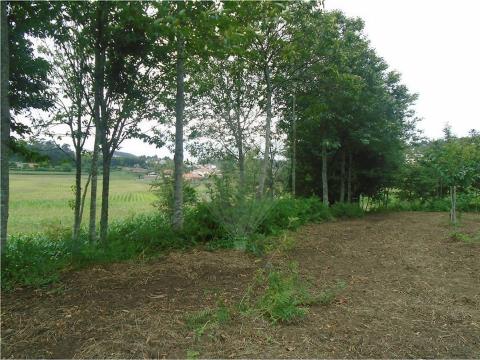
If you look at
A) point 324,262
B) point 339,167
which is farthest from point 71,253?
point 339,167

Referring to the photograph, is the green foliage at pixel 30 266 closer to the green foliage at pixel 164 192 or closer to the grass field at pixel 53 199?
the grass field at pixel 53 199

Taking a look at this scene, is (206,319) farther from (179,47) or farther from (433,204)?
(433,204)

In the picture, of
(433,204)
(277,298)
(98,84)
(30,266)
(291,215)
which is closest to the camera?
(277,298)

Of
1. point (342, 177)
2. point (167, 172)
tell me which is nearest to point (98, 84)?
point (167, 172)

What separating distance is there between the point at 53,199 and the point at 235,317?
9366 millimetres

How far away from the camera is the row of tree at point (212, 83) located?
155 inches

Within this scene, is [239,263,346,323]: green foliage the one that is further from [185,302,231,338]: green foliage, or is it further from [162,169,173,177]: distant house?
[162,169,173,177]: distant house

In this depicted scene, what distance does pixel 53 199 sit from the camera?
387 inches

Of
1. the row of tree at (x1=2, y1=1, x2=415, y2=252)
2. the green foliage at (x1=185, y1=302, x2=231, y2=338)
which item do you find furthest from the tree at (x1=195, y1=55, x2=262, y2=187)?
the green foliage at (x1=185, y1=302, x2=231, y2=338)

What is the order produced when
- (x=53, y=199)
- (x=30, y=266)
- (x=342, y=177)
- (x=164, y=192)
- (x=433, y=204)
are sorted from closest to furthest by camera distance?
(x=30, y=266) < (x=164, y=192) < (x=53, y=199) < (x=342, y=177) < (x=433, y=204)

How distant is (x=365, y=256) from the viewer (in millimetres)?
5094

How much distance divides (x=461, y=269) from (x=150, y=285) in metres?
4.31

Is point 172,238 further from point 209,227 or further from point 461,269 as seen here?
Answer: point 461,269

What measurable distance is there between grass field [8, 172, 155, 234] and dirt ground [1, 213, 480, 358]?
10.9 ft
